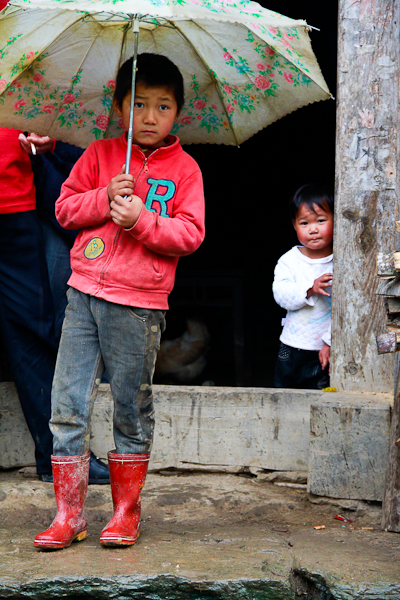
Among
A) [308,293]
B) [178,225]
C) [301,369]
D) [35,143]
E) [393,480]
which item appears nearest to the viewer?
[178,225]

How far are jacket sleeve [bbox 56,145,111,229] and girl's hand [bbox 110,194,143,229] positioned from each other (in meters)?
0.08

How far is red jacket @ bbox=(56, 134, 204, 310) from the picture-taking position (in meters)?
2.32

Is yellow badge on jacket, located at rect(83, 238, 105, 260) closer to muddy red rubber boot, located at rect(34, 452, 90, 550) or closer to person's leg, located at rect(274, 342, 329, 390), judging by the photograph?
muddy red rubber boot, located at rect(34, 452, 90, 550)

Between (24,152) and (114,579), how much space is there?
73.7 inches

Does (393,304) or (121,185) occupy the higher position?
(121,185)

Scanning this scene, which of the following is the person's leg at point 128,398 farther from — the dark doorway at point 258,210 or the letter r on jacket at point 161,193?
the dark doorway at point 258,210

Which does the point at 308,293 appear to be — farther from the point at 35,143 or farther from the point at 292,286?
the point at 35,143

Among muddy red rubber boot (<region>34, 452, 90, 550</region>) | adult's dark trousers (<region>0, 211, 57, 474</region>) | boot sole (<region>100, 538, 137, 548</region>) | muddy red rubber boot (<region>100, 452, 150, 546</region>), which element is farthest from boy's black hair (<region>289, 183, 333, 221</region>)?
boot sole (<region>100, 538, 137, 548</region>)

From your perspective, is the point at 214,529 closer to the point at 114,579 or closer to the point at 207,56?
the point at 114,579

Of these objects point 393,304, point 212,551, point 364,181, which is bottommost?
point 212,551

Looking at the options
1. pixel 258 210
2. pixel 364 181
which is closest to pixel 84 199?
pixel 364 181

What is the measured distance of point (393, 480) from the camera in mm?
2584

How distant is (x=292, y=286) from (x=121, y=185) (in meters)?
1.37

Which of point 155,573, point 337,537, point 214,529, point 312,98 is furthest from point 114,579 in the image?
point 312,98
